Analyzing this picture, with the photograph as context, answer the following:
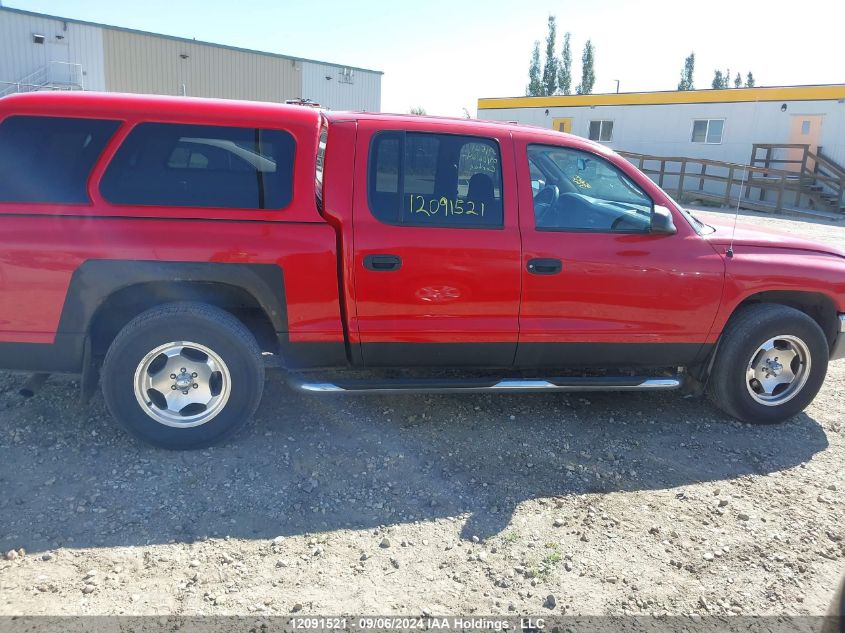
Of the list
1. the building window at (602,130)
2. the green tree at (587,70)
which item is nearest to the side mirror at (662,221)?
the building window at (602,130)

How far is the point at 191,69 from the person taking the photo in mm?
29562

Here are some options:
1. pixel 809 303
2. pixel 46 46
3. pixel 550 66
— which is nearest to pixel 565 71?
pixel 550 66

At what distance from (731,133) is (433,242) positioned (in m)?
23.2

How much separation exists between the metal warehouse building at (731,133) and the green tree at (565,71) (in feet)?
85.8

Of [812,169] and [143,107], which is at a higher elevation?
[143,107]

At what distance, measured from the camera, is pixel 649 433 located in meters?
4.21

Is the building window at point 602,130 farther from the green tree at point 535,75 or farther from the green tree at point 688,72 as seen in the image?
the green tree at point 688,72

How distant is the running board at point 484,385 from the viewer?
12.5ft

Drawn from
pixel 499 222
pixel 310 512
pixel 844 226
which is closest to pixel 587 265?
pixel 499 222

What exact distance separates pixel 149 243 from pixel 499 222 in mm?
1903

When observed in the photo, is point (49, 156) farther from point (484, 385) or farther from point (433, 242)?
point (484, 385)

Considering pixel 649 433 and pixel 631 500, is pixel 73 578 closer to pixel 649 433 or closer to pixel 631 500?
pixel 631 500

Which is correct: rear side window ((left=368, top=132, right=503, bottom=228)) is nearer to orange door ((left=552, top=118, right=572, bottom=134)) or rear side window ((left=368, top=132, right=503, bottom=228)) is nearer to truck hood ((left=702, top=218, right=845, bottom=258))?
truck hood ((left=702, top=218, right=845, bottom=258))

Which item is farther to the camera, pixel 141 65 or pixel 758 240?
pixel 141 65
